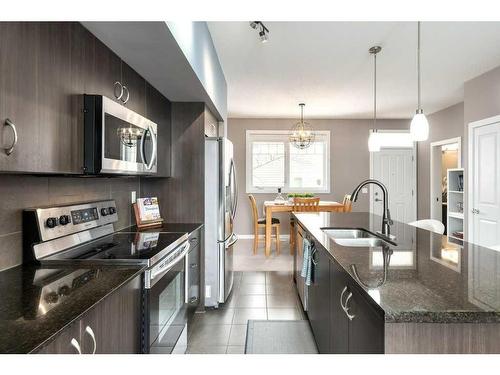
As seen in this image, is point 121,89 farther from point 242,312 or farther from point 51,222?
point 242,312

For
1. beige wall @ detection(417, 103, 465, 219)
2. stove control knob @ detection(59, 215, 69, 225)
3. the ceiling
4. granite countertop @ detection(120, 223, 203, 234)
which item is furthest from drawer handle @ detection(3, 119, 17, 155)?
beige wall @ detection(417, 103, 465, 219)

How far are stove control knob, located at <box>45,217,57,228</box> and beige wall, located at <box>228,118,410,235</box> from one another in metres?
5.10

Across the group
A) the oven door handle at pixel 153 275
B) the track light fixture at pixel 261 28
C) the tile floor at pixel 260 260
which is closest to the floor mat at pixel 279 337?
the oven door handle at pixel 153 275

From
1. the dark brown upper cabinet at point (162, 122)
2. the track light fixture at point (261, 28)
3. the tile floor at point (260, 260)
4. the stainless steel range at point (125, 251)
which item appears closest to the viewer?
the stainless steel range at point (125, 251)

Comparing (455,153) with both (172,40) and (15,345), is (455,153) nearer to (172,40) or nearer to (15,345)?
(172,40)

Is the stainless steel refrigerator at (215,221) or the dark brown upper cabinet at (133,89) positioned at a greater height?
the dark brown upper cabinet at (133,89)

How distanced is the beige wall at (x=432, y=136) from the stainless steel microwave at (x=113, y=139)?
17.4ft

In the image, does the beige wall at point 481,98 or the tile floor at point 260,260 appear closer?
the beige wall at point 481,98

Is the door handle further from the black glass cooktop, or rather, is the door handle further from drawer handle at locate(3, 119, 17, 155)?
drawer handle at locate(3, 119, 17, 155)

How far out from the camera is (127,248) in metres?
1.77

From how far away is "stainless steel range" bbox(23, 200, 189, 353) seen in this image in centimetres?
147

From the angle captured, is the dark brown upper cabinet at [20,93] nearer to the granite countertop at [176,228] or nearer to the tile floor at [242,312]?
the granite countertop at [176,228]

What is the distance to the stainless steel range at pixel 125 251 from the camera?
1.47 m
